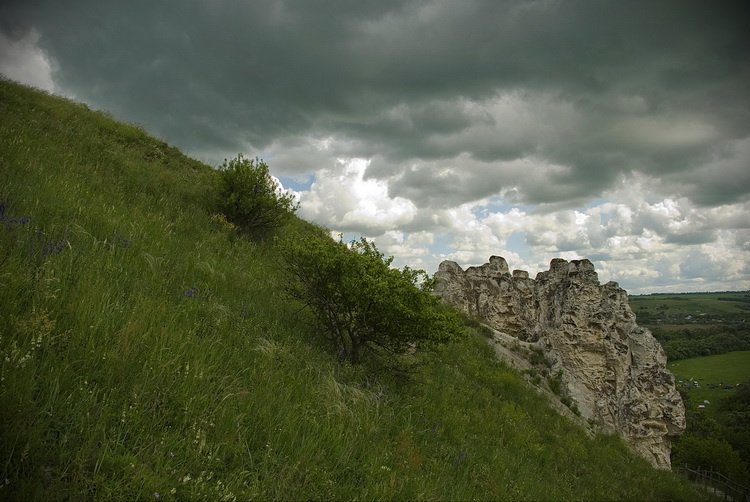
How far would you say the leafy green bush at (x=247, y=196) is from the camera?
39.9ft

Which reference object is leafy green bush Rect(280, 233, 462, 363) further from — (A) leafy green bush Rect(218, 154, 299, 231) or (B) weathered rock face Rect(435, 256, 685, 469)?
(B) weathered rock face Rect(435, 256, 685, 469)

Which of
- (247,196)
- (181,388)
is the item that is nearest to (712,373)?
(247,196)

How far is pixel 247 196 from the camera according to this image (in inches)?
484

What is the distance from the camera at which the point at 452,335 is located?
6754 mm

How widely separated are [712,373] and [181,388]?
149 meters

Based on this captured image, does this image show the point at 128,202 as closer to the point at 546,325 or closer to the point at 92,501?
the point at 92,501

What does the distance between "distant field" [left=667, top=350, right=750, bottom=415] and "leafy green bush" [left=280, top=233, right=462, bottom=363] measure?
11484cm

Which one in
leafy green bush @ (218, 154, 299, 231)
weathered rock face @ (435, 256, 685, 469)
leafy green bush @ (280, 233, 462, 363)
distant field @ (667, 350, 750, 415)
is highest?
leafy green bush @ (218, 154, 299, 231)

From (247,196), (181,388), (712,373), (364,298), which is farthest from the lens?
(712,373)

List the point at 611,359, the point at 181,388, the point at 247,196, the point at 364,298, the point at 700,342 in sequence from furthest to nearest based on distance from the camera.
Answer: the point at 700,342 → the point at 611,359 → the point at 247,196 → the point at 364,298 → the point at 181,388

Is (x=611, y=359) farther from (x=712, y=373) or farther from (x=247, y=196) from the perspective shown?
(x=712, y=373)

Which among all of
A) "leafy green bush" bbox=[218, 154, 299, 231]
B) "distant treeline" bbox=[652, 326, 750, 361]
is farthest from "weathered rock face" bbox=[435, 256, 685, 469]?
"distant treeline" bbox=[652, 326, 750, 361]

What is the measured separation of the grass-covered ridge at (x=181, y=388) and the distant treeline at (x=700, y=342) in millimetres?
147000

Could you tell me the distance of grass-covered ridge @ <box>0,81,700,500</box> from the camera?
2.85 m
